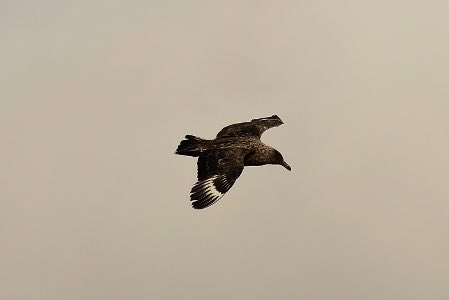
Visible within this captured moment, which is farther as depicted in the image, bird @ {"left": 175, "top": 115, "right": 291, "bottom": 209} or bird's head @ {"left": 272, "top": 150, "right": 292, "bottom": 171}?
bird's head @ {"left": 272, "top": 150, "right": 292, "bottom": 171}

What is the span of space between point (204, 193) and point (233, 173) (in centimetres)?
113

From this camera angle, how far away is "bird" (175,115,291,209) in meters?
15.3

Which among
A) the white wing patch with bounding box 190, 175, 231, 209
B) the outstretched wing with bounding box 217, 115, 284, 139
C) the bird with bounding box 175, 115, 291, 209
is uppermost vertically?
the outstretched wing with bounding box 217, 115, 284, 139

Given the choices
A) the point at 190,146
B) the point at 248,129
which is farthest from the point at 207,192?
the point at 248,129

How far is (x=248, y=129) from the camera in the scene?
65.9ft

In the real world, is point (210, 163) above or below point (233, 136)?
below

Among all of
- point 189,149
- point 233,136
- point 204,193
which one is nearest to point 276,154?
point 233,136

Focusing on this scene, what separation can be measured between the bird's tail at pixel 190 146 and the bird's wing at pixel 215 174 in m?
0.35

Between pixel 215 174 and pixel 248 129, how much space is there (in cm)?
445

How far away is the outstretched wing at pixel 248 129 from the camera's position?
773 inches

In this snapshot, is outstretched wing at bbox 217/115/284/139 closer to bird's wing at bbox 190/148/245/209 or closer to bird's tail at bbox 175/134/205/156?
bird's tail at bbox 175/134/205/156

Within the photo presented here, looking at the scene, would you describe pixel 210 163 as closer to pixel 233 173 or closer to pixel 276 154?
pixel 233 173

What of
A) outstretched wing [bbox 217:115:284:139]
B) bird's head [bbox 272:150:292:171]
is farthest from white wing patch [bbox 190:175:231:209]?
outstretched wing [bbox 217:115:284:139]

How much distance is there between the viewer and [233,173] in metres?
15.9
